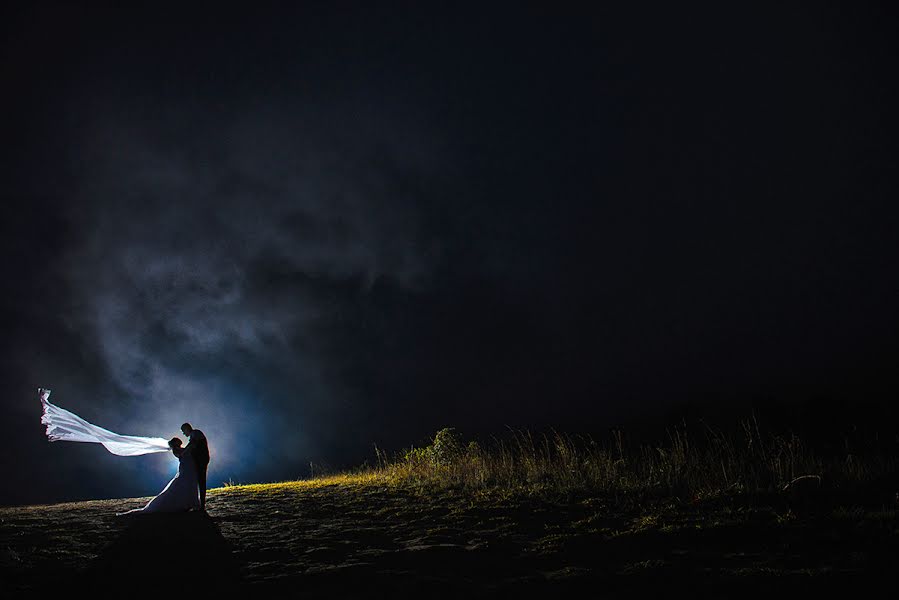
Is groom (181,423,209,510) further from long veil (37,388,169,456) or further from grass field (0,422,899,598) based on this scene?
long veil (37,388,169,456)

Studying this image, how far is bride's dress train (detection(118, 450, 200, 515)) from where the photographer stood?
987cm

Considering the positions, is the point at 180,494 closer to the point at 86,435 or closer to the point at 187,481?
the point at 187,481

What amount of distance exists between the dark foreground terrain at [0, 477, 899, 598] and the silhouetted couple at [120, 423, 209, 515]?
1.94m

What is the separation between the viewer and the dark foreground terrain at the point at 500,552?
396 cm

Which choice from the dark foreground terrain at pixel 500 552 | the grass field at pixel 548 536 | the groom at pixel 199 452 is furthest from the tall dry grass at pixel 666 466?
the groom at pixel 199 452

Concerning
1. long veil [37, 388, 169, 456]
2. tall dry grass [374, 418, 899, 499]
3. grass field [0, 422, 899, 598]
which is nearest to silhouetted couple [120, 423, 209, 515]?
grass field [0, 422, 899, 598]

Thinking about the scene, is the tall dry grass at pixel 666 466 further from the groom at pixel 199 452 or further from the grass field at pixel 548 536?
the groom at pixel 199 452

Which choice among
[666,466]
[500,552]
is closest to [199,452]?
[500,552]

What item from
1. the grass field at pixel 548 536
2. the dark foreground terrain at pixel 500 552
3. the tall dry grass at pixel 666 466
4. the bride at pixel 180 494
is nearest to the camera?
the dark foreground terrain at pixel 500 552

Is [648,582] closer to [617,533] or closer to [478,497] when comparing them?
[617,533]

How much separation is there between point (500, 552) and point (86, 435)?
10652 mm

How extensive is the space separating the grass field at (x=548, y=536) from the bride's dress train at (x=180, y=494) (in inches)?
14.5

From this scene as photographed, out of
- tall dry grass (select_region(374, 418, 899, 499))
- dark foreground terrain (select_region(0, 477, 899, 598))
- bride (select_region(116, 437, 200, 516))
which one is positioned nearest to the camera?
dark foreground terrain (select_region(0, 477, 899, 598))

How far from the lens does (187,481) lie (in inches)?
398
